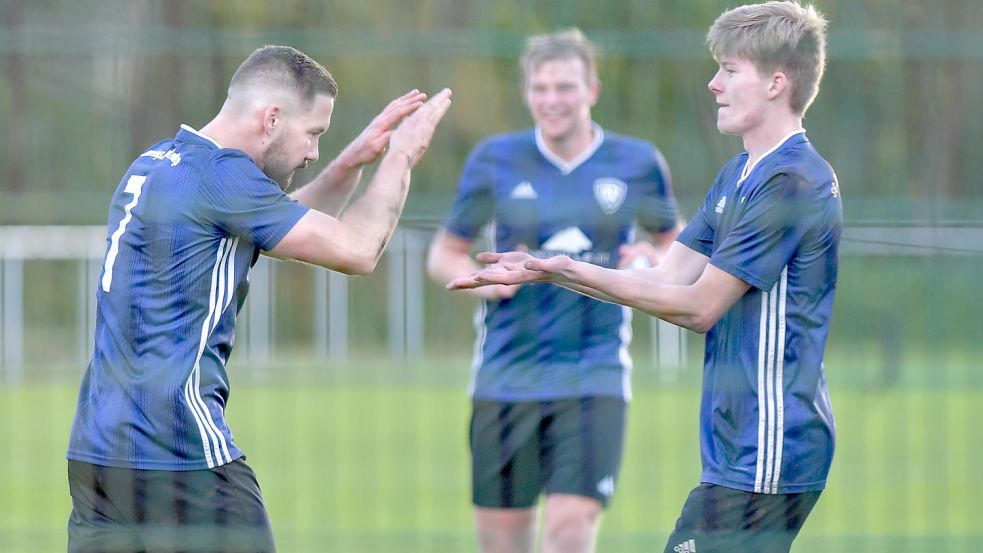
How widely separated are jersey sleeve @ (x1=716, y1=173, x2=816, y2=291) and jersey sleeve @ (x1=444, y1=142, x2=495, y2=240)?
178 centimetres

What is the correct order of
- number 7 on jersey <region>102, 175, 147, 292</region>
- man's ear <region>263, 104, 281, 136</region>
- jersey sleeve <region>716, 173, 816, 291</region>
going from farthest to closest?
man's ear <region>263, 104, 281, 136</region>
number 7 on jersey <region>102, 175, 147, 292</region>
jersey sleeve <region>716, 173, 816, 291</region>

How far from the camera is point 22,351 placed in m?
9.62

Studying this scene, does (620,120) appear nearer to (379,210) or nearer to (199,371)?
(379,210)

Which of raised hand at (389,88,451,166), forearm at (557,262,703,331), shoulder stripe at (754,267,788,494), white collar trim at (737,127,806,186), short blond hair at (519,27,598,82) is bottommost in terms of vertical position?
shoulder stripe at (754,267,788,494)

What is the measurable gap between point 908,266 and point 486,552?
1.73 meters

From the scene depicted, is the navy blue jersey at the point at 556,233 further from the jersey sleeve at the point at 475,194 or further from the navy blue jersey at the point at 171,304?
the navy blue jersey at the point at 171,304

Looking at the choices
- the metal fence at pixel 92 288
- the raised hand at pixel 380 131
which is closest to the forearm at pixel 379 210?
the raised hand at pixel 380 131

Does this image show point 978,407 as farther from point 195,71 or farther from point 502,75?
point 195,71

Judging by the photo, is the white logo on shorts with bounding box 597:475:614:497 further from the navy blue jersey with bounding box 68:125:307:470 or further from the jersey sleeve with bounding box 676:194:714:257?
the navy blue jersey with bounding box 68:125:307:470

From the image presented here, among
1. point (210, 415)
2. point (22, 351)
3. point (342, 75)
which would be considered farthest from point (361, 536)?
point (22, 351)

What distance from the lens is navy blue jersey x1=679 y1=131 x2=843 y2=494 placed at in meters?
3.37

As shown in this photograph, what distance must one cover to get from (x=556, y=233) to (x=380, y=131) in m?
1.09

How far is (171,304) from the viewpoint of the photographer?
3494 mm

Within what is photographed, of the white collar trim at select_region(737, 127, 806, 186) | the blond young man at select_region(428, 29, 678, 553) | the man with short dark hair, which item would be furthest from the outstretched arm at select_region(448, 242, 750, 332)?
the blond young man at select_region(428, 29, 678, 553)
